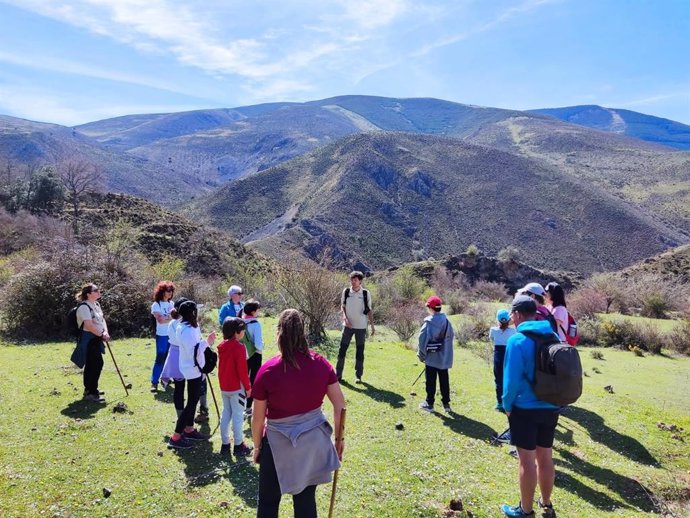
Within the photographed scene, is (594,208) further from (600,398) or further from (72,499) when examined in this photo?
(72,499)

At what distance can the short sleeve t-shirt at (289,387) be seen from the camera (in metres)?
3.21

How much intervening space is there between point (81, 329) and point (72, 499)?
3.10 metres

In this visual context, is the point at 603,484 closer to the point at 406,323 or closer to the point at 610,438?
the point at 610,438

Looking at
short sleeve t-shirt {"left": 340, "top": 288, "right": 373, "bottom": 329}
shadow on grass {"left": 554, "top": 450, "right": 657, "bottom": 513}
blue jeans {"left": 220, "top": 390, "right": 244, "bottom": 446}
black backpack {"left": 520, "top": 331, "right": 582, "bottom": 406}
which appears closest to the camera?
black backpack {"left": 520, "top": 331, "right": 582, "bottom": 406}

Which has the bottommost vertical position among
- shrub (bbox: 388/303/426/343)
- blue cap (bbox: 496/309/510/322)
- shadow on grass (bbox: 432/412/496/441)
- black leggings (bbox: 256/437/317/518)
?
shrub (bbox: 388/303/426/343)

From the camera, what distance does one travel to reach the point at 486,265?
42219 mm

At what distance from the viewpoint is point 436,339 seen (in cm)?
706

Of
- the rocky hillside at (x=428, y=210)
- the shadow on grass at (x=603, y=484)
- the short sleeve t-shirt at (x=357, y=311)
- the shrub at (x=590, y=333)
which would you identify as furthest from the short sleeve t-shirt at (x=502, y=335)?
the rocky hillside at (x=428, y=210)

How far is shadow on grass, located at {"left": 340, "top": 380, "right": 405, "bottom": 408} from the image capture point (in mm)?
8039

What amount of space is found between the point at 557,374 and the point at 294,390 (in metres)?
2.27

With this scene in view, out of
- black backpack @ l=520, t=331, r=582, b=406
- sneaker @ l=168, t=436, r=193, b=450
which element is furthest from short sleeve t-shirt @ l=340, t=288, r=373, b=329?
black backpack @ l=520, t=331, r=582, b=406

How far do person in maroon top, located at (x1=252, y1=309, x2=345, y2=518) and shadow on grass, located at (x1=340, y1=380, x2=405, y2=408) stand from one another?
4.75 metres

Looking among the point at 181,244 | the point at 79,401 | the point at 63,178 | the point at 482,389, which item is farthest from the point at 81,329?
the point at 63,178

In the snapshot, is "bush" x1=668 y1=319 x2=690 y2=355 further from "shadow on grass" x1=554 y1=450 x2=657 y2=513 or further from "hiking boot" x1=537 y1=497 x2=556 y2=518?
"hiking boot" x1=537 y1=497 x2=556 y2=518
